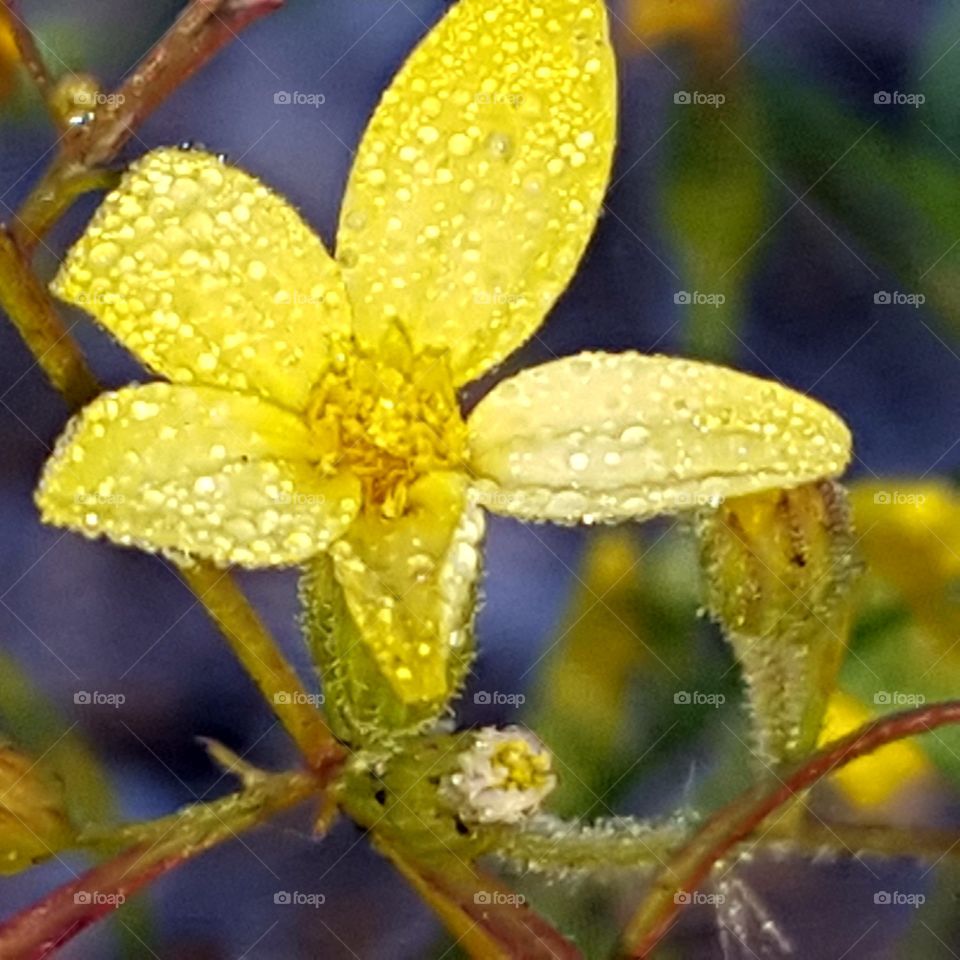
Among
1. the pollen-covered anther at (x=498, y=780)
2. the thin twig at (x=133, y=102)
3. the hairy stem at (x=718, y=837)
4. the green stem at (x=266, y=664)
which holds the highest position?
the thin twig at (x=133, y=102)

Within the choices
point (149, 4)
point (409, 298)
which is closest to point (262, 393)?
point (409, 298)

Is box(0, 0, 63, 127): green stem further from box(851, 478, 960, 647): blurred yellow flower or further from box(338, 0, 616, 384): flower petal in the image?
box(851, 478, 960, 647): blurred yellow flower

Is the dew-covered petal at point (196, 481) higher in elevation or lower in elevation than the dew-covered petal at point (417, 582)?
higher

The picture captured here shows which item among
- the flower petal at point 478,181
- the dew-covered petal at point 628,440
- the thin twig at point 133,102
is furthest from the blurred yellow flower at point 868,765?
the thin twig at point 133,102

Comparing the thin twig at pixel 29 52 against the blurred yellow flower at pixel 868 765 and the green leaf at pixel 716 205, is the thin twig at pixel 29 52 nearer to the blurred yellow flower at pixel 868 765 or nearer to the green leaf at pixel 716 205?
the green leaf at pixel 716 205

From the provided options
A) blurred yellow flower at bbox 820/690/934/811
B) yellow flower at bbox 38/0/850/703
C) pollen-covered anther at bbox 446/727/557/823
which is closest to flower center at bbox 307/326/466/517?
yellow flower at bbox 38/0/850/703

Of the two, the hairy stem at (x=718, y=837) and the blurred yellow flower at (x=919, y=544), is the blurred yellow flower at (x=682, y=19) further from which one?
the hairy stem at (x=718, y=837)

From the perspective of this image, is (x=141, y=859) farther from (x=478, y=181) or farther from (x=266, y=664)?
(x=478, y=181)
